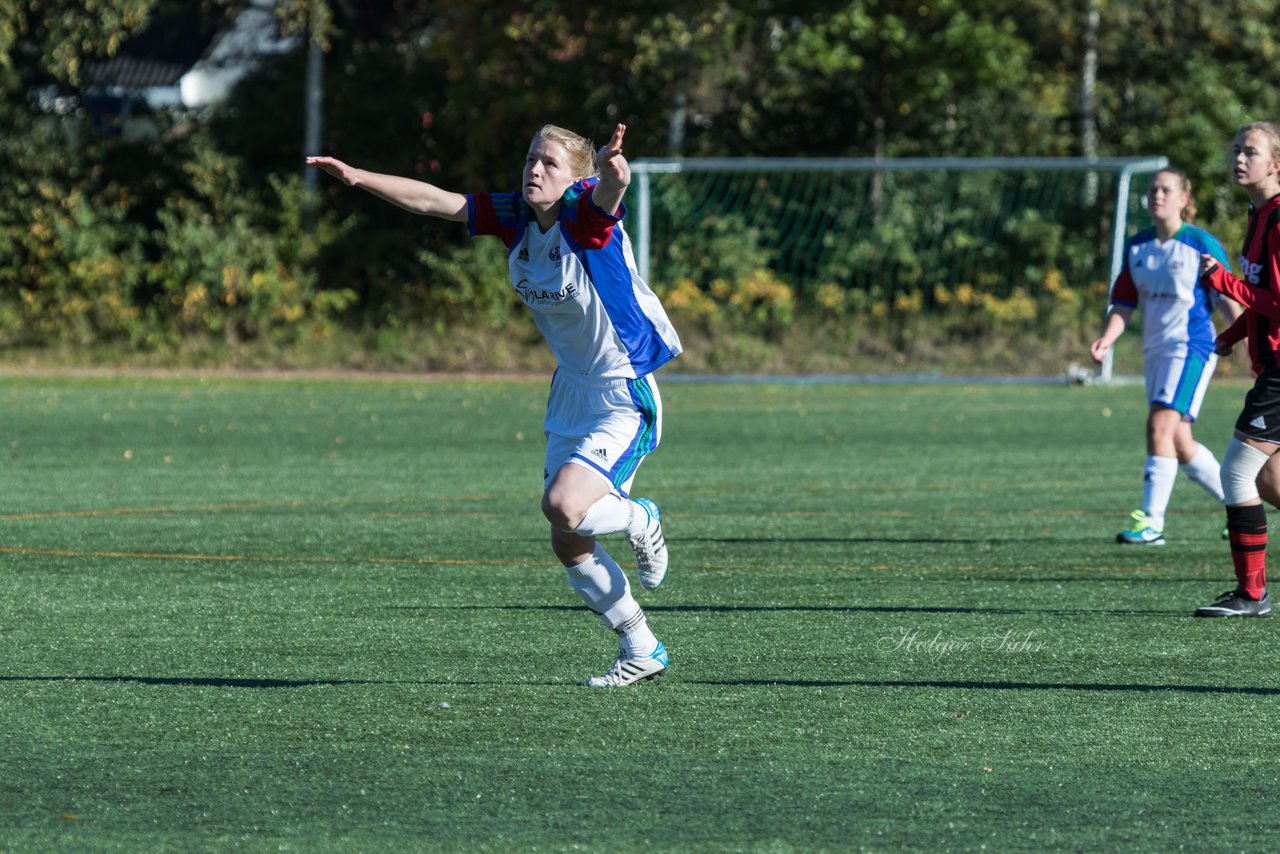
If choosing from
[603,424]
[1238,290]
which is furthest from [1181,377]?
[603,424]

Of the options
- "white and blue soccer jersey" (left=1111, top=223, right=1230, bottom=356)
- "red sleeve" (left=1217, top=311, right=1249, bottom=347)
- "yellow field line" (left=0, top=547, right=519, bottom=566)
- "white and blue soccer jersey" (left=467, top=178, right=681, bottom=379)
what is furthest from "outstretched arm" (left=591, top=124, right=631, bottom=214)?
"white and blue soccer jersey" (left=1111, top=223, right=1230, bottom=356)

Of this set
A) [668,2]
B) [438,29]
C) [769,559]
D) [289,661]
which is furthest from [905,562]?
[438,29]

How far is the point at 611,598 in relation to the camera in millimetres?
5820

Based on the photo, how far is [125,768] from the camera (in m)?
4.74

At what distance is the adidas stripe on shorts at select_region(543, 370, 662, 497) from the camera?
5.79 meters

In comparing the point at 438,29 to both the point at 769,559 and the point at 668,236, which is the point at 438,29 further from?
the point at 769,559

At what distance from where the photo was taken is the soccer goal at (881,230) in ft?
76.3

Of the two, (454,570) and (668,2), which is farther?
(668,2)

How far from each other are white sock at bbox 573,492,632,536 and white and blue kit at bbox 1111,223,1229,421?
4.72m

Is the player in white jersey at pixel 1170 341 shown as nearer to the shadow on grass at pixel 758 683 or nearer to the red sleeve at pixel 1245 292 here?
the red sleeve at pixel 1245 292

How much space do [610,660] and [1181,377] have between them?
182 inches

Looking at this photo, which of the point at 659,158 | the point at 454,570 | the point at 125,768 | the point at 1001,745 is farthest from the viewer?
the point at 659,158

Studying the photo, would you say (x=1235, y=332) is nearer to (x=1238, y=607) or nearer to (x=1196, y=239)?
(x=1238, y=607)

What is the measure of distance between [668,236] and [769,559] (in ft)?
48.7
